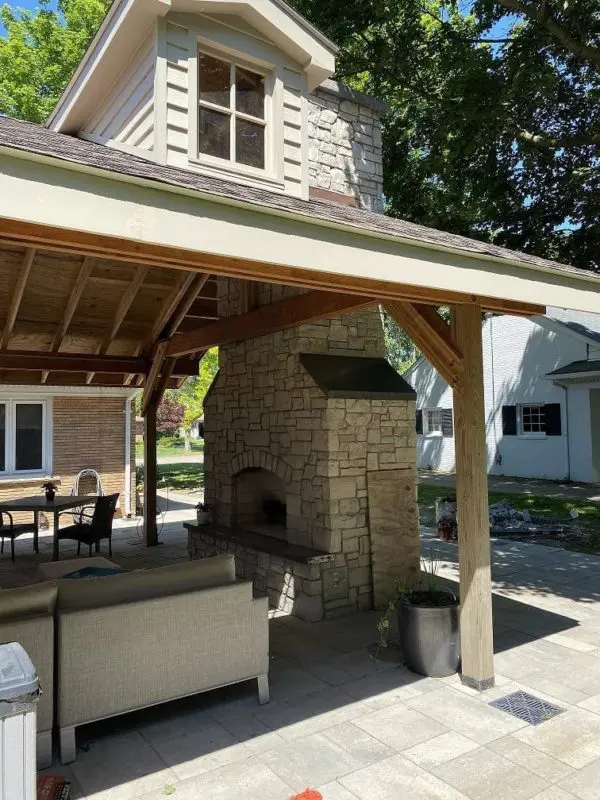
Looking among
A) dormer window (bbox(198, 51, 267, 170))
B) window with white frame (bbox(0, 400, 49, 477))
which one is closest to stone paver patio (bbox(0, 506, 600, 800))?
dormer window (bbox(198, 51, 267, 170))

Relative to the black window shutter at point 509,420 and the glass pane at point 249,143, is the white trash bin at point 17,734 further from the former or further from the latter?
the black window shutter at point 509,420

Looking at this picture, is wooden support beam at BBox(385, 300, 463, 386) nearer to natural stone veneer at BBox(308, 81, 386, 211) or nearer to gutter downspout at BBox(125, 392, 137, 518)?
natural stone veneer at BBox(308, 81, 386, 211)

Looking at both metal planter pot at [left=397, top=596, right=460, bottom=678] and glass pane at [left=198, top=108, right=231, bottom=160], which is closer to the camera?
metal planter pot at [left=397, top=596, right=460, bottom=678]

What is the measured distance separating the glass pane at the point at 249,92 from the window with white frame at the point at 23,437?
779 centimetres

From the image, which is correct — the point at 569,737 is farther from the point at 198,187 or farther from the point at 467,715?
the point at 198,187

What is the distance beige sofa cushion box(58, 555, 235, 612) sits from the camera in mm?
3605

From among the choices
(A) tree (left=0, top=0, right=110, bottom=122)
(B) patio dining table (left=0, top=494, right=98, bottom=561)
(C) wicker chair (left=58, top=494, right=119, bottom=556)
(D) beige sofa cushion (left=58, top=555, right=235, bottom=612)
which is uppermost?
(A) tree (left=0, top=0, right=110, bottom=122)

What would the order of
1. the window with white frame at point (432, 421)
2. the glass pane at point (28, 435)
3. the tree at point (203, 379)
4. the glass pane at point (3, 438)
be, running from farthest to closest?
the window with white frame at point (432, 421) → the tree at point (203, 379) → the glass pane at point (28, 435) → the glass pane at point (3, 438)

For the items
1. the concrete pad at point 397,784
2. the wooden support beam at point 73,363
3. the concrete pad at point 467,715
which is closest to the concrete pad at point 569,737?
the concrete pad at point 467,715

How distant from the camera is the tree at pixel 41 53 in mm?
15883

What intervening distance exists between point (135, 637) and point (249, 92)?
207 inches

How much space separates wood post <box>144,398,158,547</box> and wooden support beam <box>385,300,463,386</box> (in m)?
6.49

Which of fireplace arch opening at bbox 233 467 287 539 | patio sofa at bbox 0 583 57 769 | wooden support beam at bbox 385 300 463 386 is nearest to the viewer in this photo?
patio sofa at bbox 0 583 57 769

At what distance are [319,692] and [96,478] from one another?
29.1 feet
